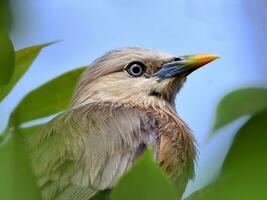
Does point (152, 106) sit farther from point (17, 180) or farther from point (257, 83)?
point (17, 180)

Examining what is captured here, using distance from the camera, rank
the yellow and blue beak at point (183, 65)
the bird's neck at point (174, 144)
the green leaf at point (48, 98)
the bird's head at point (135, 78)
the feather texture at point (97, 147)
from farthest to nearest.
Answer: the bird's head at point (135, 78) → the yellow and blue beak at point (183, 65) → the bird's neck at point (174, 144) → the feather texture at point (97, 147) → the green leaf at point (48, 98)

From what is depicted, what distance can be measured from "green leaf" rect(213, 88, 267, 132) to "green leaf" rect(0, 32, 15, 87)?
0.68 ft

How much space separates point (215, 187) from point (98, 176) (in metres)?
0.97

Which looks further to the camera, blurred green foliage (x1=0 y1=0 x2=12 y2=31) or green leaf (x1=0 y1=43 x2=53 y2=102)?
green leaf (x1=0 y1=43 x2=53 y2=102)

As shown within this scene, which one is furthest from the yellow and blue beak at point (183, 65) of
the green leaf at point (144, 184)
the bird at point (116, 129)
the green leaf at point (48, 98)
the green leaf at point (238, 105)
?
the green leaf at point (144, 184)

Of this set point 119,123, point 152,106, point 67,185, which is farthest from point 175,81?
point 67,185

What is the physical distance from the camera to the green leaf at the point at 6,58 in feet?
1.47

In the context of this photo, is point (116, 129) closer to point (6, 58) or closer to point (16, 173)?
point (6, 58)

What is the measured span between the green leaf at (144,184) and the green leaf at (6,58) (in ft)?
0.47

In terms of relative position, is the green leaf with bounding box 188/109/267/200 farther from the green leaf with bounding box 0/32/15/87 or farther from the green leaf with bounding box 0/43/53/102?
the green leaf with bounding box 0/43/53/102

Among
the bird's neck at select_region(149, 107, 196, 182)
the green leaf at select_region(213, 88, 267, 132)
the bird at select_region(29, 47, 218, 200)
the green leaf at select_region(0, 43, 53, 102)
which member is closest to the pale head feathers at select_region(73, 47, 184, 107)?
the bird at select_region(29, 47, 218, 200)

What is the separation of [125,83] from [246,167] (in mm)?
2046

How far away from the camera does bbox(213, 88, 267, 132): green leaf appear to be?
1.50 ft

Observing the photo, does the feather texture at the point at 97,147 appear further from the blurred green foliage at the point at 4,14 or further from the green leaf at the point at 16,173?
the green leaf at the point at 16,173
